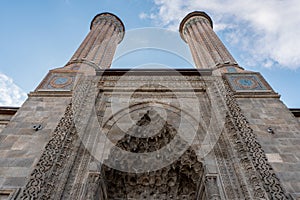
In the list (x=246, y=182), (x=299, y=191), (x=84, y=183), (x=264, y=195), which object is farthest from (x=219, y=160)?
(x=84, y=183)

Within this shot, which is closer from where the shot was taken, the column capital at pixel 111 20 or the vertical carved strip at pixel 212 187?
the vertical carved strip at pixel 212 187

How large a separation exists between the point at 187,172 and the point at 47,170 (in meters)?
2.67

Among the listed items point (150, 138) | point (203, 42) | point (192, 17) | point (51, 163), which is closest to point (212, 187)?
point (150, 138)

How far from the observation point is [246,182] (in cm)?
377

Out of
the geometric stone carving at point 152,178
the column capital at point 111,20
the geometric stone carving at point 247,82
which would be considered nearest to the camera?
the geometric stone carving at point 152,178

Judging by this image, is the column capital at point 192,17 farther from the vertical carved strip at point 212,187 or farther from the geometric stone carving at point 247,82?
the vertical carved strip at point 212,187

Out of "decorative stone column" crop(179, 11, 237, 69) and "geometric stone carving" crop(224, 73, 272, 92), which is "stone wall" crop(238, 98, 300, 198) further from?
"decorative stone column" crop(179, 11, 237, 69)

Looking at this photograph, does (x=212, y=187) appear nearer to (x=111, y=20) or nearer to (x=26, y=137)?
(x=26, y=137)

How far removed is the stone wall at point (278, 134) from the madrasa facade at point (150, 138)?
0.02 meters

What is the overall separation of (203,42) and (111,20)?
4.88 m

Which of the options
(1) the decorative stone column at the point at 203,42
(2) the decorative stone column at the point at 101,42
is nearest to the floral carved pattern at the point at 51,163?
(2) the decorative stone column at the point at 101,42

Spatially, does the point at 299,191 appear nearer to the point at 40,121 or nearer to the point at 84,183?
the point at 84,183

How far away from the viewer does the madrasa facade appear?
12.4 feet

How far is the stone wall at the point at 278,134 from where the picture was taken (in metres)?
3.84
